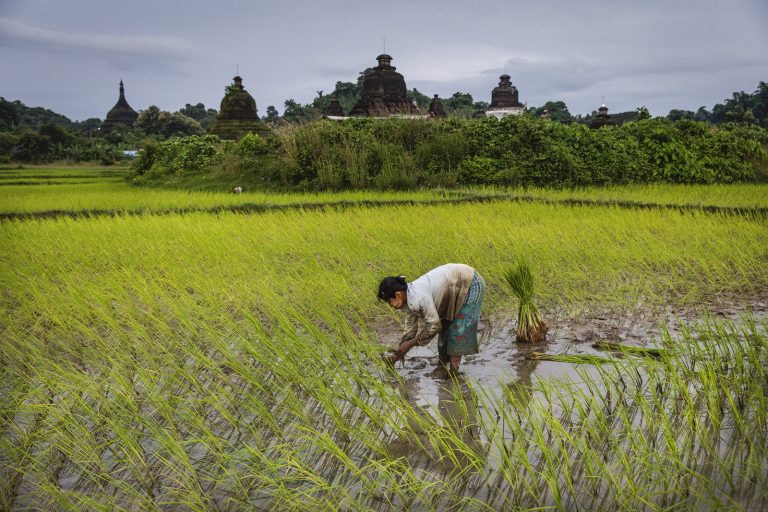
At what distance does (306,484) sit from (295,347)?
120 centimetres

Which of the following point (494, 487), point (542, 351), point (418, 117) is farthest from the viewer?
point (418, 117)

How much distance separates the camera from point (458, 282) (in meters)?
3.11

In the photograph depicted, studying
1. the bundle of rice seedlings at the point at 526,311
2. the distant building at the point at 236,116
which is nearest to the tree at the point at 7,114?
the distant building at the point at 236,116

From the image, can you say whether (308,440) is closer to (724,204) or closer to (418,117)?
(724,204)

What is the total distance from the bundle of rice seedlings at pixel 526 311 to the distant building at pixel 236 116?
Answer: 17964 millimetres

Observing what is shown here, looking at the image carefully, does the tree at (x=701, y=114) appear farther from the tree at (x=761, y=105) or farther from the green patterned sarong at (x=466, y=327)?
the green patterned sarong at (x=466, y=327)

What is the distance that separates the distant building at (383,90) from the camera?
2608 cm

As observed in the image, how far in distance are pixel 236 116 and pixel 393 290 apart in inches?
766

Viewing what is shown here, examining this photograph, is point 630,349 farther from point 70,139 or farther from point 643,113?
point 70,139

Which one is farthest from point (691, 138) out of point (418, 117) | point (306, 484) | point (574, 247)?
point (306, 484)

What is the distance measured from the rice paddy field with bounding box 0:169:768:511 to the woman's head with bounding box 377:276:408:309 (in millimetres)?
345

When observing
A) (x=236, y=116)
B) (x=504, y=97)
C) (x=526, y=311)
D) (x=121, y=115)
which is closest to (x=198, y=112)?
(x=121, y=115)

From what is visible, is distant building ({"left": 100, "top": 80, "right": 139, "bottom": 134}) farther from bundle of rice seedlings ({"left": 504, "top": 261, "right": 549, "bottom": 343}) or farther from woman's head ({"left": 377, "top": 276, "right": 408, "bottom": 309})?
woman's head ({"left": 377, "top": 276, "right": 408, "bottom": 309})

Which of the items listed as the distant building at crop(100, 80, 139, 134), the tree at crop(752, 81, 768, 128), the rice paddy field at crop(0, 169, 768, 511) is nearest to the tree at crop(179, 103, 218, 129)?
the distant building at crop(100, 80, 139, 134)
